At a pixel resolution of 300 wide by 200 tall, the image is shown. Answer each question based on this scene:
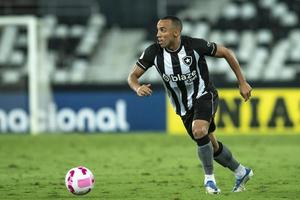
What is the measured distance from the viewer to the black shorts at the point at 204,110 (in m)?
8.33

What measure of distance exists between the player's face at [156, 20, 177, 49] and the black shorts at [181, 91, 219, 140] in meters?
0.73

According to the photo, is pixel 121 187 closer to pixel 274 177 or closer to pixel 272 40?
pixel 274 177

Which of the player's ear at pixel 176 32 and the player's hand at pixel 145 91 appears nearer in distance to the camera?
the player's hand at pixel 145 91

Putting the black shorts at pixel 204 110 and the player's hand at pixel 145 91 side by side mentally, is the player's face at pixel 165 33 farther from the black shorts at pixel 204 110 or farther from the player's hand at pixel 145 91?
the black shorts at pixel 204 110

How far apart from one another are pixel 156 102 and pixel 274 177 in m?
9.84

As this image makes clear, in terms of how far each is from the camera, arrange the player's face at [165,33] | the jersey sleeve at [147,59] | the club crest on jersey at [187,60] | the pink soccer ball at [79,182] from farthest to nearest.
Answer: the jersey sleeve at [147,59] → the club crest on jersey at [187,60] → the player's face at [165,33] → the pink soccer ball at [79,182]

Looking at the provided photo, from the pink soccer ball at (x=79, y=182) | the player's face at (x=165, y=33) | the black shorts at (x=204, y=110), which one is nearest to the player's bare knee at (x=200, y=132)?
the black shorts at (x=204, y=110)

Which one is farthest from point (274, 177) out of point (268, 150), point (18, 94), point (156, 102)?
point (18, 94)

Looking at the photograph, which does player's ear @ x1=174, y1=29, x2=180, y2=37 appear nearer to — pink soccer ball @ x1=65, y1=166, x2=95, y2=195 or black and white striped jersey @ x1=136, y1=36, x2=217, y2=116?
black and white striped jersey @ x1=136, y1=36, x2=217, y2=116

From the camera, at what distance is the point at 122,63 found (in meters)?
22.9

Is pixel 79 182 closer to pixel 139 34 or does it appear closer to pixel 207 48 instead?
pixel 207 48

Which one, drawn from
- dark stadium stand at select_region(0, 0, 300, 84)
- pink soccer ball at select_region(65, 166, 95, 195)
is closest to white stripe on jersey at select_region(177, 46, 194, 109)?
pink soccer ball at select_region(65, 166, 95, 195)

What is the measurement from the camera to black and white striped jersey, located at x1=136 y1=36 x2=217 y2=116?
8.46 meters

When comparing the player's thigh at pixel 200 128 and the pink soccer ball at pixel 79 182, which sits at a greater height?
the player's thigh at pixel 200 128
